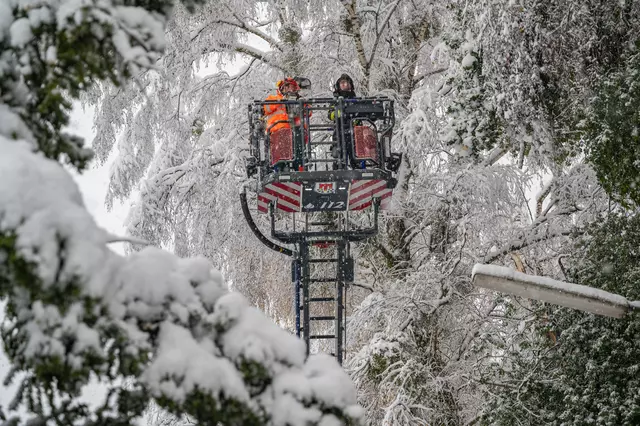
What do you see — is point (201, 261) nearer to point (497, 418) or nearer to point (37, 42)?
point (37, 42)

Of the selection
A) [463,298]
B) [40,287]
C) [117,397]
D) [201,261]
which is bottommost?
[117,397]

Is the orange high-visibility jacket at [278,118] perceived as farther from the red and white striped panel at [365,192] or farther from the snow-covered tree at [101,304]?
the snow-covered tree at [101,304]

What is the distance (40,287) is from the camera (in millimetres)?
2227

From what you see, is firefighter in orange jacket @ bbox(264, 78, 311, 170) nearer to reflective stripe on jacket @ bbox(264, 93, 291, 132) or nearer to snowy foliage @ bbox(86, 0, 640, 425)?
reflective stripe on jacket @ bbox(264, 93, 291, 132)

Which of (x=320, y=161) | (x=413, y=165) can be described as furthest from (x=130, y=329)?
(x=413, y=165)

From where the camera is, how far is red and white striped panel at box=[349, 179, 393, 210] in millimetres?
7395

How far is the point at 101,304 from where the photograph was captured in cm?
244

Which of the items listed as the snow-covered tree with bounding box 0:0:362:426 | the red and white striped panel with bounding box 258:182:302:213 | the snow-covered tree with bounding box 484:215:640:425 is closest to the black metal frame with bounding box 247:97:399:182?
the red and white striped panel with bounding box 258:182:302:213

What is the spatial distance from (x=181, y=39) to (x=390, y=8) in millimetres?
2997

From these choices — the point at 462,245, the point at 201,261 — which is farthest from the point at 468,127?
the point at 201,261

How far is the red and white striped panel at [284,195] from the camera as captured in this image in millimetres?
7340

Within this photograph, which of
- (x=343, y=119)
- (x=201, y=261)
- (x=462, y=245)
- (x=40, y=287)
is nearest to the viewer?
(x=40, y=287)

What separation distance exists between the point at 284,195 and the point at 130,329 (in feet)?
16.2

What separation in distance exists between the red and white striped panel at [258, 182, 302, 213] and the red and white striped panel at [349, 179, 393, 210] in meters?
0.50
